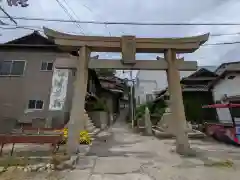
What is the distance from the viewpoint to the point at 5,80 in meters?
15.8

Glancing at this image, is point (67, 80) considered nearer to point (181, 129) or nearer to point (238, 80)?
point (181, 129)

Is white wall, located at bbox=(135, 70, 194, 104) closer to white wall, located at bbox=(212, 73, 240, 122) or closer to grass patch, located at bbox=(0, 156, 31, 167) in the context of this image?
white wall, located at bbox=(212, 73, 240, 122)

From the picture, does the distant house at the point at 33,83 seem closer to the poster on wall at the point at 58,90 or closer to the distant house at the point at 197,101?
the poster on wall at the point at 58,90

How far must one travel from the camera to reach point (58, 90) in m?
15.3

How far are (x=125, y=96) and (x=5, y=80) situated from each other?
80.0 feet

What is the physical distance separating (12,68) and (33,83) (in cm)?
229

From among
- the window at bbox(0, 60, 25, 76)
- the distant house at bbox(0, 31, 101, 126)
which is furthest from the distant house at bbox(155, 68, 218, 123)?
the window at bbox(0, 60, 25, 76)

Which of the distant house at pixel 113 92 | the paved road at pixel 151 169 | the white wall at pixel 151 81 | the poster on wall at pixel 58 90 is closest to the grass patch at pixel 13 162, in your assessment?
the paved road at pixel 151 169

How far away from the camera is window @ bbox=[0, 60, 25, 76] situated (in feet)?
52.2

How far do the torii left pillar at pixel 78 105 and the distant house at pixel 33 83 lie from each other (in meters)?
8.22

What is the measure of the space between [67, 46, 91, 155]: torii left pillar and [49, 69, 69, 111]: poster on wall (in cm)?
828

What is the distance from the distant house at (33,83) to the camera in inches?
594

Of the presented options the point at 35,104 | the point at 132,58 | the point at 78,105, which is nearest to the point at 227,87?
the point at 132,58

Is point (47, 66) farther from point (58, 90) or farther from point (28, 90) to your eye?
point (28, 90)
